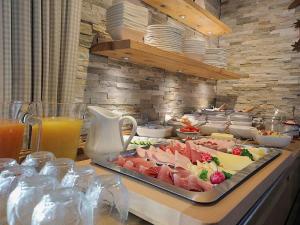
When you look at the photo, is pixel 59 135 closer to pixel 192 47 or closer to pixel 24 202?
pixel 24 202

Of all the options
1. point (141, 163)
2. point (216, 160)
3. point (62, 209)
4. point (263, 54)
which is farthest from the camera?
point (263, 54)

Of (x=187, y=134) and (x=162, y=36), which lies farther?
(x=187, y=134)

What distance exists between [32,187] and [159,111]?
1449 mm

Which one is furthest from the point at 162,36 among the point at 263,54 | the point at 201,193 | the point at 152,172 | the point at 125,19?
the point at 263,54

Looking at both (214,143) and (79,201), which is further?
(214,143)

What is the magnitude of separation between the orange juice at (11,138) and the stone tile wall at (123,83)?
19.9 inches

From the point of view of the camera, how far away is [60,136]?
799 mm

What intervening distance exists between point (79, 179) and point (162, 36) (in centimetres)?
102

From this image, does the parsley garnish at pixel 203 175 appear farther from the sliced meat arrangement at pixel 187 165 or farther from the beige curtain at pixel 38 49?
the beige curtain at pixel 38 49

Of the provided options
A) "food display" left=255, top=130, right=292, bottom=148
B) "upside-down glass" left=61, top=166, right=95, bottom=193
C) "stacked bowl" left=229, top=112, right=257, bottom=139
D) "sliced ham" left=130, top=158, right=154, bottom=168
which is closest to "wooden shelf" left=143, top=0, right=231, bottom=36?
"stacked bowl" left=229, top=112, right=257, bottom=139

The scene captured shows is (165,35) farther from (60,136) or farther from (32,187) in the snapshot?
(32,187)

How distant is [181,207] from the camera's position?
0.52 meters

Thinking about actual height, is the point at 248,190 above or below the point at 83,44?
below

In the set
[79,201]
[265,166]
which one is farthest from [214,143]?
[79,201]
